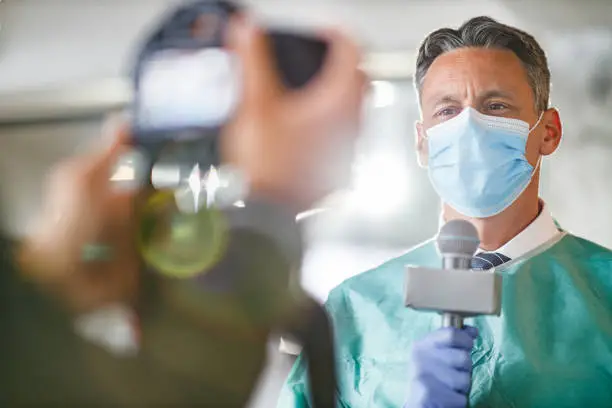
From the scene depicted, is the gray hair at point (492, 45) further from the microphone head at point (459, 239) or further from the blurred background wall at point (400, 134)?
the microphone head at point (459, 239)

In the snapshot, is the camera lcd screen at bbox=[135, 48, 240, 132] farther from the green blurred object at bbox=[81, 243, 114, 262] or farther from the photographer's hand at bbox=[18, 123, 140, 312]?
the green blurred object at bbox=[81, 243, 114, 262]

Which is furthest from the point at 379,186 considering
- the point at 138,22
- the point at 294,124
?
the point at 138,22

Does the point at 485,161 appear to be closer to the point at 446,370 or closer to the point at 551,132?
the point at 551,132

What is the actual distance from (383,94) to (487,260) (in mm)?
342

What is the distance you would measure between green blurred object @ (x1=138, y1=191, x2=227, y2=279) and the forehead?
1.48 feet

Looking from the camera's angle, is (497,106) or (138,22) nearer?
(497,106)

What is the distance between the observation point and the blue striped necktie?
1197 mm

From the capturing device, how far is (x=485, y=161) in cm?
120

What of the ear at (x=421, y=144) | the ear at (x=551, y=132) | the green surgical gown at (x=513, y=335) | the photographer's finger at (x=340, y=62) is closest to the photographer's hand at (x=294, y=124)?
the photographer's finger at (x=340, y=62)

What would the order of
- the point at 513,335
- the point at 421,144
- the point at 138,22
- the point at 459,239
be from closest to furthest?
1. the point at 459,239
2. the point at 513,335
3. the point at 421,144
4. the point at 138,22

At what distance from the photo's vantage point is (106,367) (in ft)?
4.18

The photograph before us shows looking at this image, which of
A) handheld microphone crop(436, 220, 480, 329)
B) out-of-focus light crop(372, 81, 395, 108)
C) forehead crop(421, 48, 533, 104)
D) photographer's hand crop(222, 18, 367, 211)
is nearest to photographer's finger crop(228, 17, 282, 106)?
photographer's hand crop(222, 18, 367, 211)

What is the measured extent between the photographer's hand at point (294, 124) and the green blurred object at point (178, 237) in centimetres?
11

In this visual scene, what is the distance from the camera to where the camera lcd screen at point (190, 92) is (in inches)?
52.6
